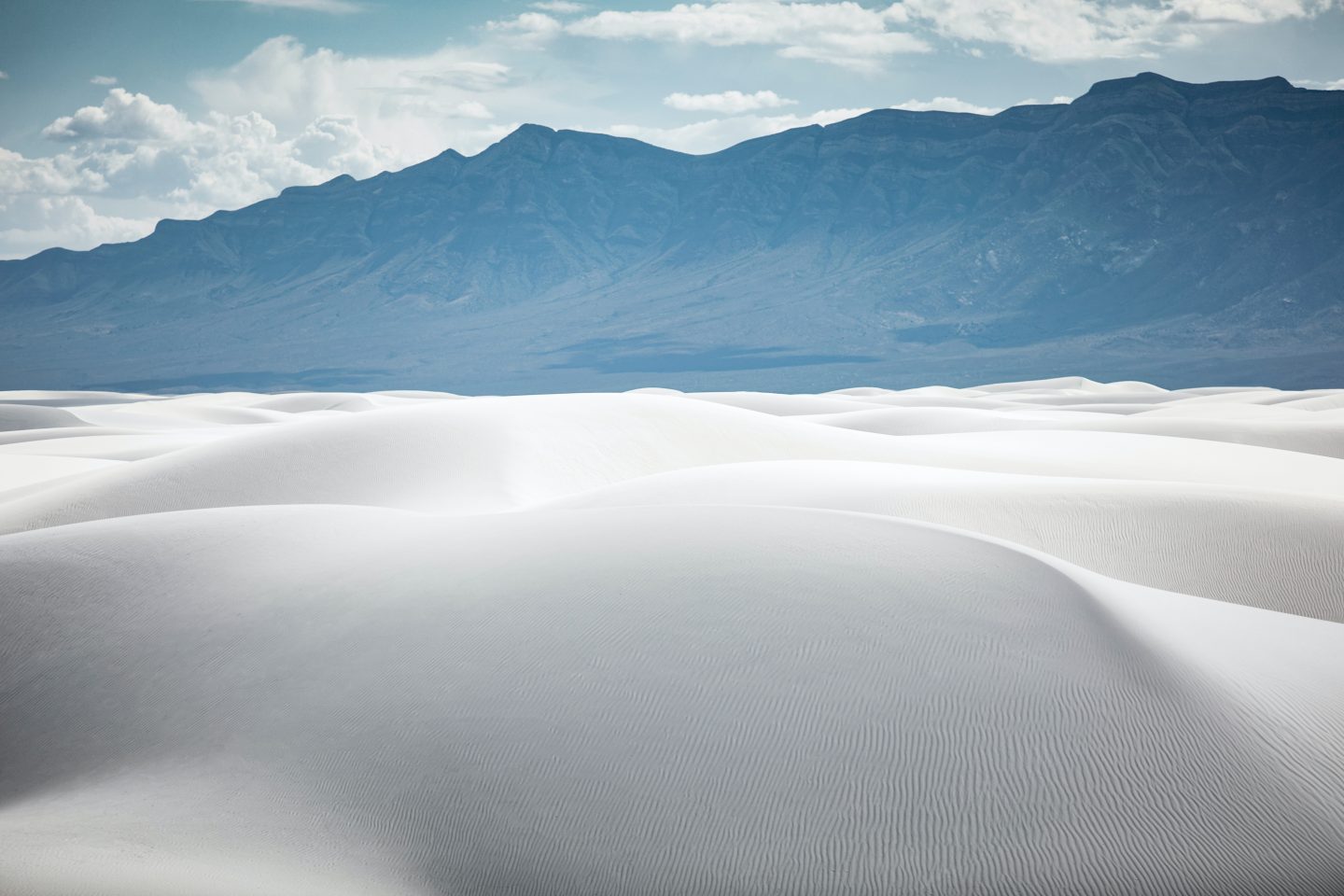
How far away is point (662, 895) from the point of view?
4234 millimetres

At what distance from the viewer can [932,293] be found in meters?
158

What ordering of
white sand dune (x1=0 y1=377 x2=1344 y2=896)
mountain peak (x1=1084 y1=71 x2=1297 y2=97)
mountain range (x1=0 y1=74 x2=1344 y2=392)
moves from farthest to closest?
mountain peak (x1=1084 y1=71 x2=1297 y2=97), mountain range (x1=0 y1=74 x2=1344 y2=392), white sand dune (x1=0 y1=377 x2=1344 y2=896)

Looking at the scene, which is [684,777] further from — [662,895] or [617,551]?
[617,551]

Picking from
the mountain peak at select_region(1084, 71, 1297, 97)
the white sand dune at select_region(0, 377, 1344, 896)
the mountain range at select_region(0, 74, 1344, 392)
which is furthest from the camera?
the mountain peak at select_region(1084, 71, 1297, 97)

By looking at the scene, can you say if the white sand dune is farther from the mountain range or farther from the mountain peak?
the mountain peak

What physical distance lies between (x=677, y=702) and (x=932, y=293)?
520 feet

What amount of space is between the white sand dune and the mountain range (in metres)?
120

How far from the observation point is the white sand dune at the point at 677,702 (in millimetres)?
4340

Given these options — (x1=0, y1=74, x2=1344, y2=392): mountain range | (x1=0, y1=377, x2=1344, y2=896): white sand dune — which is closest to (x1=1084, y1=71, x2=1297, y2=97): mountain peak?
(x1=0, y1=74, x2=1344, y2=392): mountain range

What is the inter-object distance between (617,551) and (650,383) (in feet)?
437

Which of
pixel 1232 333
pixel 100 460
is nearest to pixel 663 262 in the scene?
pixel 1232 333

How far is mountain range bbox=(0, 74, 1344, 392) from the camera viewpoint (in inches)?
5320

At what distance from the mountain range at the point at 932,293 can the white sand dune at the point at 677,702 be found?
11986cm

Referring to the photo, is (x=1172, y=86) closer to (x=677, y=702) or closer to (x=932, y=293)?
(x=932, y=293)
